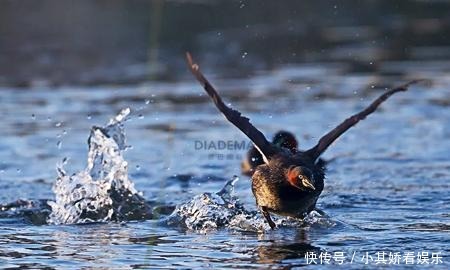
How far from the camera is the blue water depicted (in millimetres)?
9500

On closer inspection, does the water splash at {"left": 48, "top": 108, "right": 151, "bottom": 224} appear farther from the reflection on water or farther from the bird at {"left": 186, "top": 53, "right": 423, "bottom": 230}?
the bird at {"left": 186, "top": 53, "right": 423, "bottom": 230}

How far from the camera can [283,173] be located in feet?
32.7

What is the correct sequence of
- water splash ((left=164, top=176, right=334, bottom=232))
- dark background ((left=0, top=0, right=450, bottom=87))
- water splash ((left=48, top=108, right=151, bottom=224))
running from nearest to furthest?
water splash ((left=164, top=176, right=334, bottom=232)) < water splash ((left=48, top=108, right=151, bottom=224)) < dark background ((left=0, top=0, right=450, bottom=87))

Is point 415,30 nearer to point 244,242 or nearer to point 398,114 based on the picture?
point 398,114

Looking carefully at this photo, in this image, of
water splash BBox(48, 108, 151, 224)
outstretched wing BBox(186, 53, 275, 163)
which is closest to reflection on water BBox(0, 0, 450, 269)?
water splash BBox(48, 108, 151, 224)

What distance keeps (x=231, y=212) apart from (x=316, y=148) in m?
0.93

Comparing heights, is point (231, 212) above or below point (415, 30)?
below

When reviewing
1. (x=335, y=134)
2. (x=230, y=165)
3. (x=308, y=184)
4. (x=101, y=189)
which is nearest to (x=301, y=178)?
(x=308, y=184)

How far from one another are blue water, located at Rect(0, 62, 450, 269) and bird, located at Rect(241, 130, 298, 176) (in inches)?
8.2

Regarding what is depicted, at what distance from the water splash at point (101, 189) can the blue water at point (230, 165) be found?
0.20m

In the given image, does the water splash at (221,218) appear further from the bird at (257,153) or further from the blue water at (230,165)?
the bird at (257,153)

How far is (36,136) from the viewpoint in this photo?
14797 millimetres

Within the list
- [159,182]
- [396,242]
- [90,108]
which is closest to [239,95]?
[90,108]

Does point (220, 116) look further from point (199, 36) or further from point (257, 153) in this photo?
point (199, 36)
